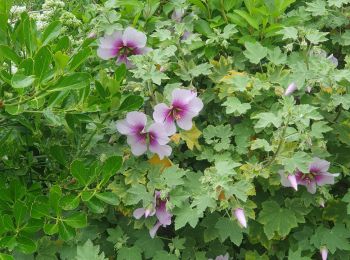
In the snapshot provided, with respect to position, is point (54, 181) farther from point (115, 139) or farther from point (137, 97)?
point (137, 97)

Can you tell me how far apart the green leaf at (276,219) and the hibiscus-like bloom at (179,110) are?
0.31m

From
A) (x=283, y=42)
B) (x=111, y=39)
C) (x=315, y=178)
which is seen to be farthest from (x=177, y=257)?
(x=283, y=42)

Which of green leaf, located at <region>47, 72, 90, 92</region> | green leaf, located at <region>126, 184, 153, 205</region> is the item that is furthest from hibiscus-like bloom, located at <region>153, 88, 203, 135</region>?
green leaf, located at <region>47, 72, 90, 92</region>

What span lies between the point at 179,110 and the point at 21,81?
58cm

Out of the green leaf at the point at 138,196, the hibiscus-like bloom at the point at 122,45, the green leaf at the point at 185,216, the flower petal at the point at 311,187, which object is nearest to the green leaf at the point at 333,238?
the flower petal at the point at 311,187

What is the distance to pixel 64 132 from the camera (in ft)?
5.04

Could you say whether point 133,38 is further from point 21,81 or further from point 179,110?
point 21,81

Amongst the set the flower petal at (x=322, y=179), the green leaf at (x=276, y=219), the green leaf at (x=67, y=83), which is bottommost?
the green leaf at (x=276, y=219)

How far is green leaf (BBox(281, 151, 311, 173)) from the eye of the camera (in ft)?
4.48

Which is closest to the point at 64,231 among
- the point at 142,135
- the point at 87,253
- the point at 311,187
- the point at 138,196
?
the point at 87,253

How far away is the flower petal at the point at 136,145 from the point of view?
1.50m

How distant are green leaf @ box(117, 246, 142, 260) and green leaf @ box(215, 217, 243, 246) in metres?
0.23

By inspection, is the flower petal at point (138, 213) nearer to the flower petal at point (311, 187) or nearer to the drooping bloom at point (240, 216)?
the drooping bloom at point (240, 216)

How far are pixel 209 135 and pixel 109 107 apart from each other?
301 millimetres
